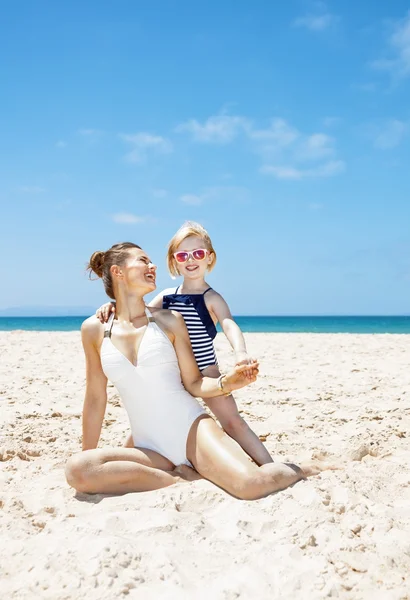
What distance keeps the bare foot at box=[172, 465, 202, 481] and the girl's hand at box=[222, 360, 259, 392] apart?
1.81 feet

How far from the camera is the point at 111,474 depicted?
3170mm

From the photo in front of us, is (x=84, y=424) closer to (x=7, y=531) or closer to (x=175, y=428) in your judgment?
(x=175, y=428)

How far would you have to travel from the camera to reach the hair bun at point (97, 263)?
12.2 feet

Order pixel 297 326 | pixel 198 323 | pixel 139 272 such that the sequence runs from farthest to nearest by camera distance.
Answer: pixel 297 326, pixel 198 323, pixel 139 272

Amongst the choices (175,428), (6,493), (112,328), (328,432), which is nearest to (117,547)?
(175,428)

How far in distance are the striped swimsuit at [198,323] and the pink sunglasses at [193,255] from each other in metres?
0.24

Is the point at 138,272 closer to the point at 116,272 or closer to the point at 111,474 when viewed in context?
the point at 116,272

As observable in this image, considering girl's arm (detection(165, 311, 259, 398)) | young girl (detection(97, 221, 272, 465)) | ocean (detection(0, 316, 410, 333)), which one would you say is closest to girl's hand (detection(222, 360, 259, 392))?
girl's arm (detection(165, 311, 259, 398))

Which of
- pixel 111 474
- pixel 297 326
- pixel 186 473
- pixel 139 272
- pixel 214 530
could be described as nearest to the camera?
pixel 214 530

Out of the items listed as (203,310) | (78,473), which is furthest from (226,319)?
(78,473)

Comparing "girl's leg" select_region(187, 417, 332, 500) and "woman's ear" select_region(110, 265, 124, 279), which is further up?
"woman's ear" select_region(110, 265, 124, 279)

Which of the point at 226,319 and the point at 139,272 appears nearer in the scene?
the point at 139,272

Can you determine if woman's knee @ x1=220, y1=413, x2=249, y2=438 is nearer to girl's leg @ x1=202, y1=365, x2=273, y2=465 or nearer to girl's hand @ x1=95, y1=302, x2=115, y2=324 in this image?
girl's leg @ x1=202, y1=365, x2=273, y2=465

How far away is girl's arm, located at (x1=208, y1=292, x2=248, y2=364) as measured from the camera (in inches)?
139
